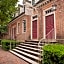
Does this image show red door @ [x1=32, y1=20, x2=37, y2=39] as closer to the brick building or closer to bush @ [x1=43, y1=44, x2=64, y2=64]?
the brick building

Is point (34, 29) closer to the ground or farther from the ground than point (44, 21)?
closer to the ground

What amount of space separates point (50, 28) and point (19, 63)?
4660 mm

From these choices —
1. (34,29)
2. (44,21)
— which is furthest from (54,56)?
(34,29)

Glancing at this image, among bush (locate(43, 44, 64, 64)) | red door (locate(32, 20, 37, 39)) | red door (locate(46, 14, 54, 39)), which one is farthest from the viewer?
red door (locate(32, 20, 37, 39))

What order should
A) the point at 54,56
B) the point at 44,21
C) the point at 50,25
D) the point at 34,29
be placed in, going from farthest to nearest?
the point at 34,29, the point at 44,21, the point at 50,25, the point at 54,56

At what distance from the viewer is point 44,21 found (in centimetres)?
1346

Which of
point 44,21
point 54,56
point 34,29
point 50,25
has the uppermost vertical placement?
point 44,21

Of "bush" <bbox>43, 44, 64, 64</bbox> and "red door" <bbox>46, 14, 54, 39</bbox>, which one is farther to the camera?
"red door" <bbox>46, 14, 54, 39</bbox>

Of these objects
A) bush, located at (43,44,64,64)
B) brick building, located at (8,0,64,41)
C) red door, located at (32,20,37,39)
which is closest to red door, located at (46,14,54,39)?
brick building, located at (8,0,64,41)

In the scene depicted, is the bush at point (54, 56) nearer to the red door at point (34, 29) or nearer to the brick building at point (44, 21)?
the brick building at point (44, 21)

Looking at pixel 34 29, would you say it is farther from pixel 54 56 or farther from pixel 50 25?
pixel 54 56

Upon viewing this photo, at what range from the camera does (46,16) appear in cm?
1330

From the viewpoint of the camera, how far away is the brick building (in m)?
11.2

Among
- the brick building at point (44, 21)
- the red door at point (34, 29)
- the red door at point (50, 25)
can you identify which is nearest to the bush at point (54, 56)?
the brick building at point (44, 21)
